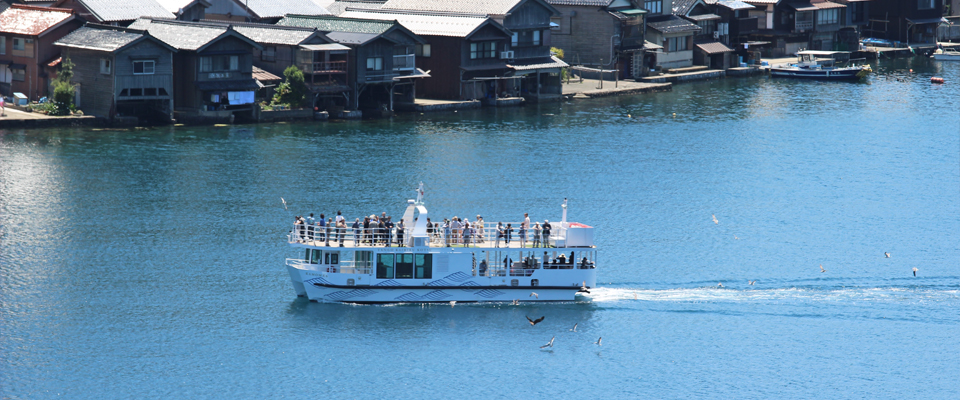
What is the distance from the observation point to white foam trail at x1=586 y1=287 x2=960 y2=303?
191 feet

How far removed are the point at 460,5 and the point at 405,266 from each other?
69348mm

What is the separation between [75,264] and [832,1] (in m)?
129

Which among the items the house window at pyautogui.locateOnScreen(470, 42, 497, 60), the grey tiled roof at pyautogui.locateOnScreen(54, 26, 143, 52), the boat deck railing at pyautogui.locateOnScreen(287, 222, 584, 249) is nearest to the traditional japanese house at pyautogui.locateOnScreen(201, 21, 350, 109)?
the grey tiled roof at pyautogui.locateOnScreen(54, 26, 143, 52)

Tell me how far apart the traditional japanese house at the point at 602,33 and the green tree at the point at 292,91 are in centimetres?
3926

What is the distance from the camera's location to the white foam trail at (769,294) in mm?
58312

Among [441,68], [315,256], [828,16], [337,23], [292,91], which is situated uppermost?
[828,16]

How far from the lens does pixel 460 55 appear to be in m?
112

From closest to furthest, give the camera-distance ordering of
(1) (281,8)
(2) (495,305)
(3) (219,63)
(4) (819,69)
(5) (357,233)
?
(5) (357,233) < (2) (495,305) < (3) (219,63) < (1) (281,8) < (4) (819,69)

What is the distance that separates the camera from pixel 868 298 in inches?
2311

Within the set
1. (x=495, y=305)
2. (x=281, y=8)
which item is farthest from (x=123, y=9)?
(x=495, y=305)

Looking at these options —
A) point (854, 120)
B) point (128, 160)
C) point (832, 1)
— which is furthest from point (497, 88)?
point (832, 1)

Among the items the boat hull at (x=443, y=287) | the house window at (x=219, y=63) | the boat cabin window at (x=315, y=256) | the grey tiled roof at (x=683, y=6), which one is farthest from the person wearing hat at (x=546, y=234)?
the grey tiled roof at (x=683, y=6)

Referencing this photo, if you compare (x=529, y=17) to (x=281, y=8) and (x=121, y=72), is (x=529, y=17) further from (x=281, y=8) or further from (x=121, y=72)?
(x=121, y=72)

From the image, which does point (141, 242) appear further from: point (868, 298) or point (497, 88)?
point (497, 88)
